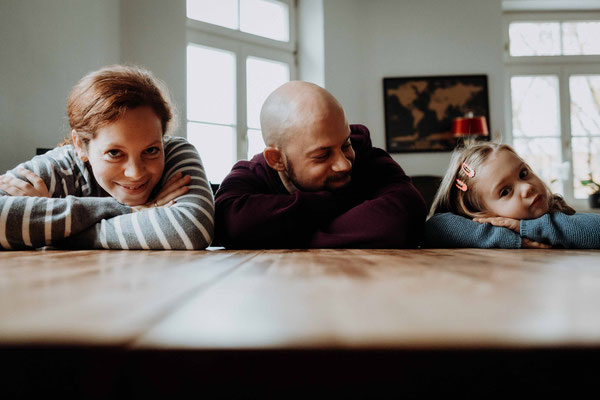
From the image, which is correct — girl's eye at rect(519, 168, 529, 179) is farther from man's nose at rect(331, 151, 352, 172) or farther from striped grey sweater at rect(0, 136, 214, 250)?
striped grey sweater at rect(0, 136, 214, 250)

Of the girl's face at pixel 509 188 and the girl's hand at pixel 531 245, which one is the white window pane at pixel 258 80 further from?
the girl's hand at pixel 531 245

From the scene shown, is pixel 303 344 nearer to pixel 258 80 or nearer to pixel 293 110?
pixel 293 110

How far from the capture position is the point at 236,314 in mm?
153

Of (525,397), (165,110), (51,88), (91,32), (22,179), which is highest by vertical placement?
(91,32)

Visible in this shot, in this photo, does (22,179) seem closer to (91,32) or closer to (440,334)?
(440,334)

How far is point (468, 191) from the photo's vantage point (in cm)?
119

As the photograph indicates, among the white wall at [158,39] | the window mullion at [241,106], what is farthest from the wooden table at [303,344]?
the window mullion at [241,106]

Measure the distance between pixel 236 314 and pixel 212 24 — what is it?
12.3ft

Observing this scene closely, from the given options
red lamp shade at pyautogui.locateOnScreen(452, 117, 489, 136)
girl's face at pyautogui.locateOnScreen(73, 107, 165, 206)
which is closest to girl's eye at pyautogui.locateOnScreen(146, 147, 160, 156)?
girl's face at pyautogui.locateOnScreen(73, 107, 165, 206)

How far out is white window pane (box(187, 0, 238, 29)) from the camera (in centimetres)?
340

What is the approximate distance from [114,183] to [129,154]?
10 centimetres

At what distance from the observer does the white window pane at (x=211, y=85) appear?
3.44 m

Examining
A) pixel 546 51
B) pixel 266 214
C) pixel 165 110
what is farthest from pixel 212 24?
pixel 546 51

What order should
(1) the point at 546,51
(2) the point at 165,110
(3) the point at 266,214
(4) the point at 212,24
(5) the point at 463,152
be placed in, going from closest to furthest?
(3) the point at 266,214 → (2) the point at 165,110 → (5) the point at 463,152 → (4) the point at 212,24 → (1) the point at 546,51
